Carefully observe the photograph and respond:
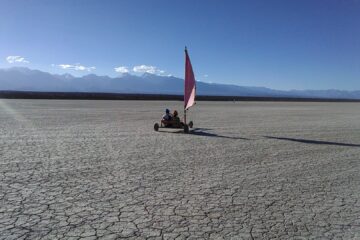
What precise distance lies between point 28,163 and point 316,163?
657 cm

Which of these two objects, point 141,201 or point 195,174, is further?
point 195,174

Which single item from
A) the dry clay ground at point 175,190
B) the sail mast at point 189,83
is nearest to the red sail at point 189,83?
the sail mast at point 189,83

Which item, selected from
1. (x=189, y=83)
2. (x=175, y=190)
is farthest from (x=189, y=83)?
(x=175, y=190)

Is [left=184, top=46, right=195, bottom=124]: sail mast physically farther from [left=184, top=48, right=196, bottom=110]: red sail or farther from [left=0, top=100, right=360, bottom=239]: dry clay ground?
[left=0, top=100, right=360, bottom=239]: dry clay ground

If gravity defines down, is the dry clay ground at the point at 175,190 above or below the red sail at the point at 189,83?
below

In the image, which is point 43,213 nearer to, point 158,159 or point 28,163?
point 28,163

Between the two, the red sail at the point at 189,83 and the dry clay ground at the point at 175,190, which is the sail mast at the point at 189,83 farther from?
the dry clay ground at the point at 175,190

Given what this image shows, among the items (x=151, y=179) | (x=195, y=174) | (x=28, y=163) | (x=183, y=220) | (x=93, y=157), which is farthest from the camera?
(x=93, y=157)

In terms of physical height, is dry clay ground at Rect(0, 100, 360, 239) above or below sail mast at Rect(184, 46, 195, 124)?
below

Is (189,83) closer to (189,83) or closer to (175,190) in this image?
(189,83)

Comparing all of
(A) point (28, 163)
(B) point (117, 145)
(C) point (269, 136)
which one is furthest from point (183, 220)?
(C) point (269, 136)

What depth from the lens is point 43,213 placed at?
4.86 meters

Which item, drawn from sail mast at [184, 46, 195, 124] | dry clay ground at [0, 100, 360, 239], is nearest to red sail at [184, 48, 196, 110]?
sail mast at [184, 46, 195, 124]

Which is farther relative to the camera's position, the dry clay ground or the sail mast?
the sail mast
